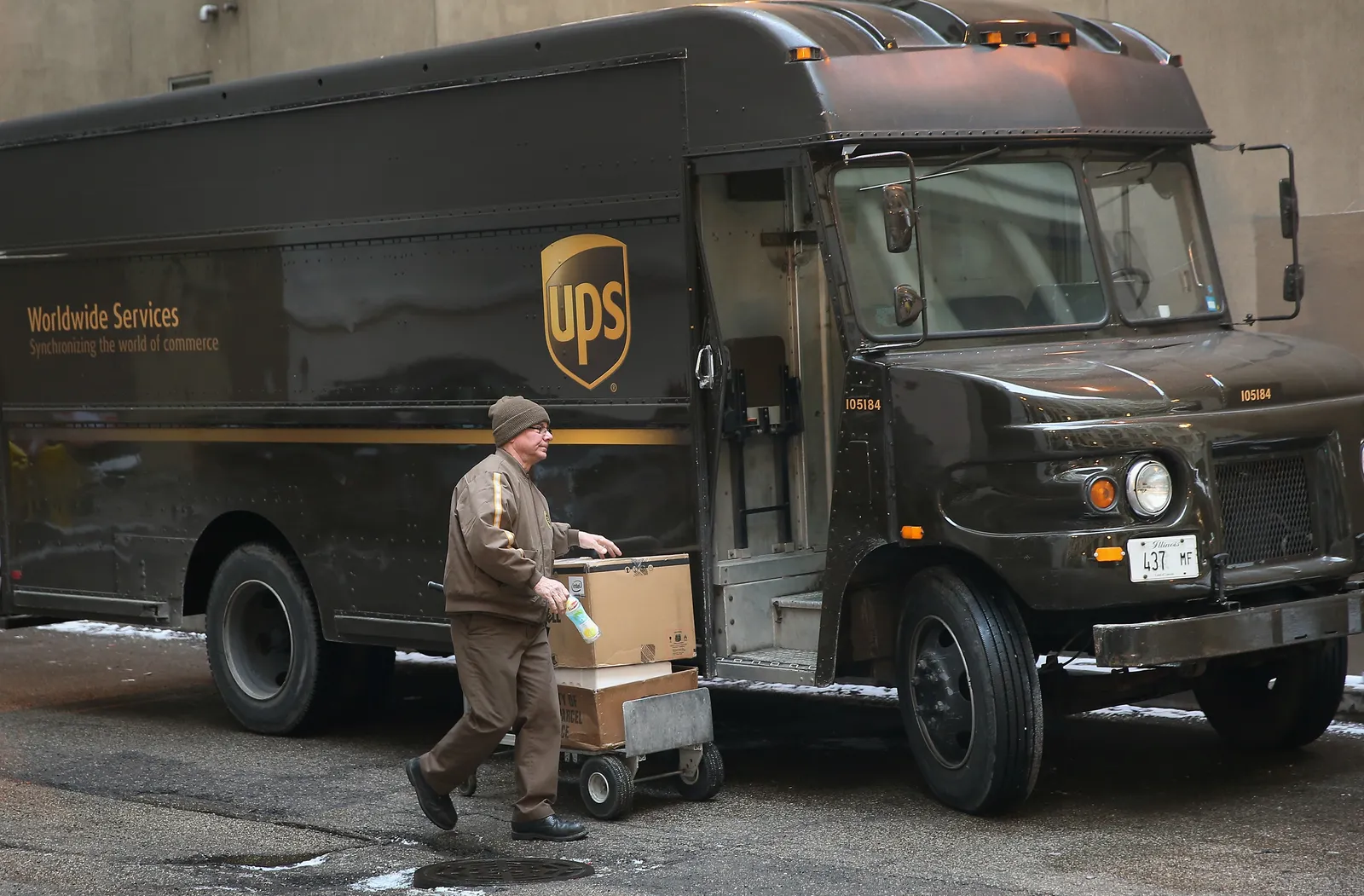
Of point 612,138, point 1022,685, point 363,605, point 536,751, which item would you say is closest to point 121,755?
point 363,605

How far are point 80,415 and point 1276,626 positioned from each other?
6853 millimetres

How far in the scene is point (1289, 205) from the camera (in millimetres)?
9242

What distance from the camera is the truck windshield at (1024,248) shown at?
8.31 meters

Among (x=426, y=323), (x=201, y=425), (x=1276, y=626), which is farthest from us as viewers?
(x=201, y=425)

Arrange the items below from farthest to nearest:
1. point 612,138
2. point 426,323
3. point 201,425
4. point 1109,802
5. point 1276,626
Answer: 1. point 201,425
2. point 426,323
3. point 612,138
4. point 1109,802
5. point 1276,626

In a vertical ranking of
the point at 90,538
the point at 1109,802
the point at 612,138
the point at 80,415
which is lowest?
the point at 1109,802

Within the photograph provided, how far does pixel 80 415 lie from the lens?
11375 millimetres

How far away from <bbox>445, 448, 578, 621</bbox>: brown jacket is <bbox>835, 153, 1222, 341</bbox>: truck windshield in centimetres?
159

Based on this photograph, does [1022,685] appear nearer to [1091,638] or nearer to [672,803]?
[1091,638]

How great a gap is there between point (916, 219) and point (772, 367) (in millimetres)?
1437


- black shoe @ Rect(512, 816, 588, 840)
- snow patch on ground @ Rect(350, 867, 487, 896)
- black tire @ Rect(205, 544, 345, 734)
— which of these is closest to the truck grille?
black shoe @ Rect(512, 816, 588, 840)

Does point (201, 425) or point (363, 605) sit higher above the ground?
point (201, 425)

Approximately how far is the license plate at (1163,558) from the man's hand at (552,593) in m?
2.17

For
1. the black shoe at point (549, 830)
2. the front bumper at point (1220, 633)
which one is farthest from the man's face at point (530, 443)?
the front bumper at point (1220, 633)
